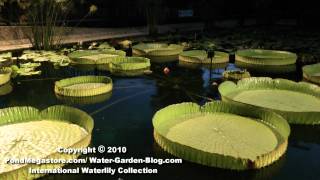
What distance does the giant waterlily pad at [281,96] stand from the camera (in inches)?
223

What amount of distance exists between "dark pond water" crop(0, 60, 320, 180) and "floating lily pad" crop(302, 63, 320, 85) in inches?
13.5

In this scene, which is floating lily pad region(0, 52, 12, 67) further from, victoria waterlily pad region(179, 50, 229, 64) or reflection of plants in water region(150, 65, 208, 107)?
victoria waterlily pad region(179, 50, 229, 64)

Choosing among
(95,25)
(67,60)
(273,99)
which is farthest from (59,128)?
(95,25)

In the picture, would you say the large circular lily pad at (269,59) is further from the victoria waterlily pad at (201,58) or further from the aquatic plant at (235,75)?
the aquatic plant at (235,75)

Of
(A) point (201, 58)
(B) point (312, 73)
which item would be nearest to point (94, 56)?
(A) point (201, 58)

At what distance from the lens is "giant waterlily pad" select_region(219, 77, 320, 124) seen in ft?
18.6

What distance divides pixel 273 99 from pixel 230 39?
8147 mm

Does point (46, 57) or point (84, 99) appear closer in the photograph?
point (84, 99)

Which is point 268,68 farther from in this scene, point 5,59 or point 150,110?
point 5,59

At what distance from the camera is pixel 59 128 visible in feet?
17.3

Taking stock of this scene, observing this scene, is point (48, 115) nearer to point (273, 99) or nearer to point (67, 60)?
point (273, 99)

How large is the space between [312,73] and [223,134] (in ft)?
15.2

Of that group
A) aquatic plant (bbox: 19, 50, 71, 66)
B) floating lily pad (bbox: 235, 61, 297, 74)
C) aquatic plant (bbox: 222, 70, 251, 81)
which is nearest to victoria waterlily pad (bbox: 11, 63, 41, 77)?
aquatic plant (bbox: 19, 50, 71, 66)

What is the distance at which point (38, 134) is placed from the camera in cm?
506
